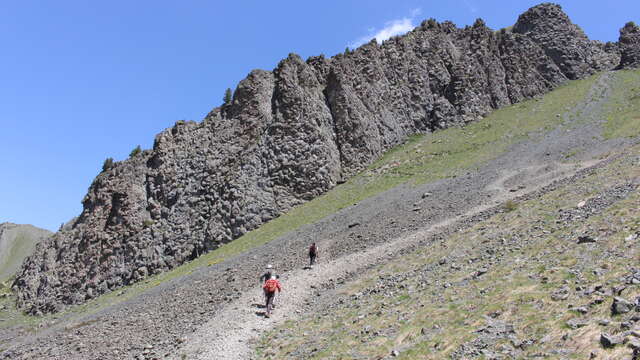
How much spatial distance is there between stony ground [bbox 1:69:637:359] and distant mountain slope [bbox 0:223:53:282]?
13495 cm

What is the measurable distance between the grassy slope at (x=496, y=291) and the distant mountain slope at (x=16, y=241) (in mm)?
157499

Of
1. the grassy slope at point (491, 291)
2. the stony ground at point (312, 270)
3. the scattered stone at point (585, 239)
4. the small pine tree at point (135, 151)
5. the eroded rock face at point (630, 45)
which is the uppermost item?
the small pine tree at point (135, 151)

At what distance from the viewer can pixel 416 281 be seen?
19.6 metres

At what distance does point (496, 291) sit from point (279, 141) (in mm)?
45172

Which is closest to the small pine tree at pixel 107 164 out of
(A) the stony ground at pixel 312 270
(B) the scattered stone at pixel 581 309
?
(A) the stony ground at pixel 312 270

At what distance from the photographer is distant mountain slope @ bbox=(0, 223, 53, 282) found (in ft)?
492

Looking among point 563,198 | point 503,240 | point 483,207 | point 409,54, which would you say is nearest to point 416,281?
point 503,240

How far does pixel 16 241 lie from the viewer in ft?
535

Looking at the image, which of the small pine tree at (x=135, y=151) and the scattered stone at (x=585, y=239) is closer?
the scattered stone at (x=585, y=239)

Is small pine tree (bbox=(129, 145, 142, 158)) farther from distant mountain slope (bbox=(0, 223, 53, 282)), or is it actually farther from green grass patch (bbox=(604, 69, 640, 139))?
distant mountain slope (bbox=(0, 223, 53, 282))

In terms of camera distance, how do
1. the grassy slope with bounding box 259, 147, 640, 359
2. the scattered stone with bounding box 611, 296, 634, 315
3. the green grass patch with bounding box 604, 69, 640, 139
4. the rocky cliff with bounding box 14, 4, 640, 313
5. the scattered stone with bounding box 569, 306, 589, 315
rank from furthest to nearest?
1. the rocky cliff with bounding box 14, 4, 640, 313
2. the green grass patch with bounding box 604, 69, 640, 139
3. the grassy slope with bounding box 259, 147, 640, 359
4. the scattered stone with bounding box 569, 306, 589, 315
5. the scattered stone with bounding box 611, 296, 634, 315

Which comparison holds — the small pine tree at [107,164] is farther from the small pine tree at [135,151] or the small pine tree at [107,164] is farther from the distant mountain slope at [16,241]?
the distant mountain slope at [16,241]

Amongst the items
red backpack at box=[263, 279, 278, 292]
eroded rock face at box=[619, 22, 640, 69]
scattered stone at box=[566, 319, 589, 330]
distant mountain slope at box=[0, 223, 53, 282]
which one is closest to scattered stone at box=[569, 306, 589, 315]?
scattered stone at box=[566, 319, 589, 330]

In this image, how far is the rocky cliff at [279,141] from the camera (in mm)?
49000
